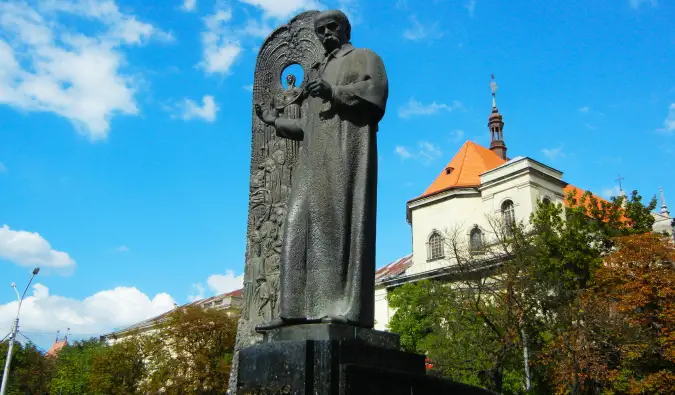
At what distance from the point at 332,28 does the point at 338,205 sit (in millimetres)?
1820

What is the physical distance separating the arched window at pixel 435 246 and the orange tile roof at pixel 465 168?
113 inches

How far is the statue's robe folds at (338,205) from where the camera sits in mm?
4934

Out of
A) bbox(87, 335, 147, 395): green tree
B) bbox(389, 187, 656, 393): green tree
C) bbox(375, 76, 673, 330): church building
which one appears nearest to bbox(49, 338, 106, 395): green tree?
bbox(87, 335, 147, 395): green tree

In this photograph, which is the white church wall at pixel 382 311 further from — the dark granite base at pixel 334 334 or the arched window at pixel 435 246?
the dark granite base at pixel 334 334

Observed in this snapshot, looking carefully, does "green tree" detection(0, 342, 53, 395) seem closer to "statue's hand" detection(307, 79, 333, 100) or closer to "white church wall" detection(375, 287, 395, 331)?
"white church wall" detection(375, 287, 395, 331)

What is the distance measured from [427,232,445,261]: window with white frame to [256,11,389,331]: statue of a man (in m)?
31.7

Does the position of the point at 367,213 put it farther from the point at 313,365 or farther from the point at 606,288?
the point at 606,288

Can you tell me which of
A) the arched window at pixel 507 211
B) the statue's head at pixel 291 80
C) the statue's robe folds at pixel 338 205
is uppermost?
the arched window at pixel 507 211

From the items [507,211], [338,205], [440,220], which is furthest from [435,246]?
[338,205]

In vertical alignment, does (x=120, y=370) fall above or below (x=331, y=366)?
above

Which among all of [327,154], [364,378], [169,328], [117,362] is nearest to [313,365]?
[364,378]

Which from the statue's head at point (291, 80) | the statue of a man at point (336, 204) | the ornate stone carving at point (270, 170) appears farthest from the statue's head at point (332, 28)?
the statue's head at point (291, 80)

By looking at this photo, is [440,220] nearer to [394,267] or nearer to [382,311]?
[382,311]

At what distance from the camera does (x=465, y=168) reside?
39938 mm
